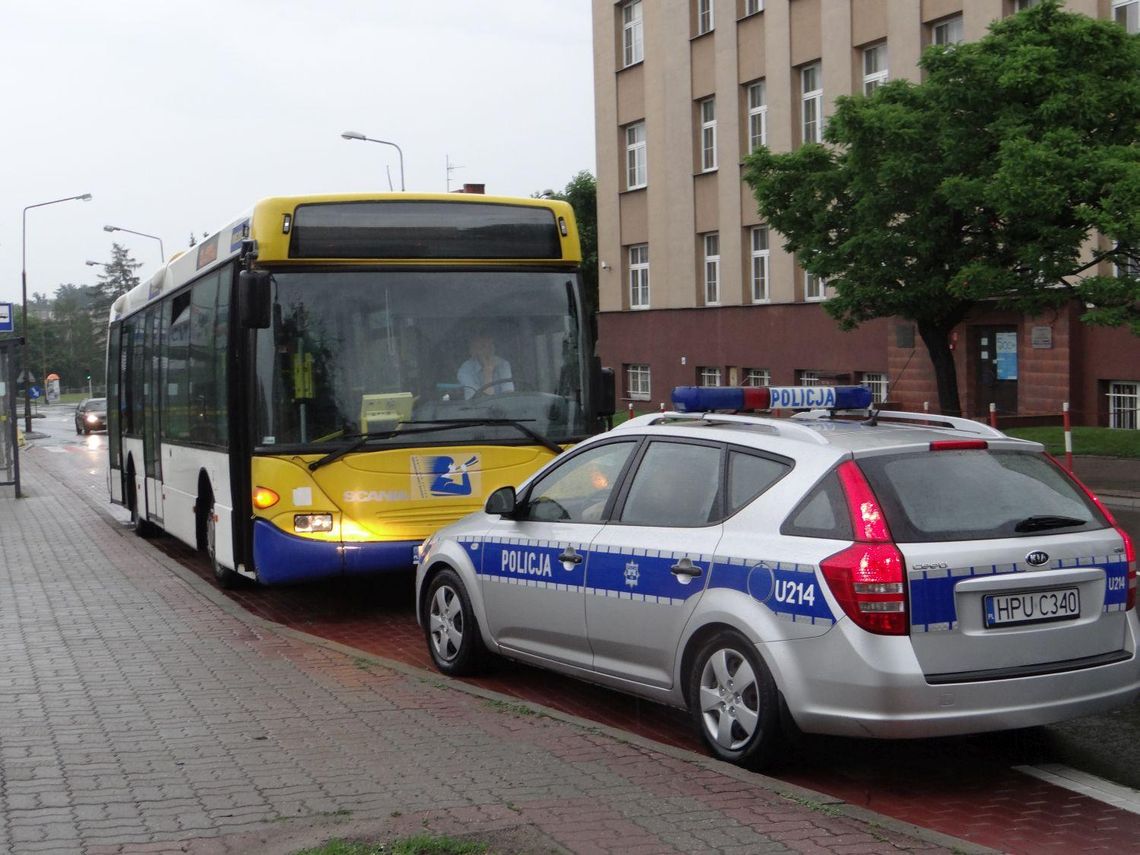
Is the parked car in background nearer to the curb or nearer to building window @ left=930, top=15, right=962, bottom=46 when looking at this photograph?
building window @ left=930, top=15, right=962, bottom=46

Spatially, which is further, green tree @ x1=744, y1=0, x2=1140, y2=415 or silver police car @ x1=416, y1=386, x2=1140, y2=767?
green tree @ x1=744, y1=0, x2=1140, y2=415

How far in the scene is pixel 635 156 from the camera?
43969 millimetres

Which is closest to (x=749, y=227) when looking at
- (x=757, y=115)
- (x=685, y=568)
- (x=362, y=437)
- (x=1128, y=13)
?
(x=757, y=115)

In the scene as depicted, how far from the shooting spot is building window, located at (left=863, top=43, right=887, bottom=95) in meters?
32.6

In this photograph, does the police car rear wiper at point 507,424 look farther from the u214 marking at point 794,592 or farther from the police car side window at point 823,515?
the u214 marking at point 794,592

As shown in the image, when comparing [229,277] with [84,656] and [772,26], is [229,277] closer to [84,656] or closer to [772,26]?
[84,656]

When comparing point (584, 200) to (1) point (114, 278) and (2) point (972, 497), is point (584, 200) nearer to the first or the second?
(2) point (972, 497)

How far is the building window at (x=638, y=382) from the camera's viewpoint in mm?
44281

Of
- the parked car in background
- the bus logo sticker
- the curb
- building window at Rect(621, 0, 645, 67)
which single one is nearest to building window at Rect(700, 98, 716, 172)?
building window at Rect(621, 0, 645, 67)

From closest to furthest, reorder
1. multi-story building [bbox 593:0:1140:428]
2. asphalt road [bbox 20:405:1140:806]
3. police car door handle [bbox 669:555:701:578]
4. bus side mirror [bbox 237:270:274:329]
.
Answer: asphalt road [bbox 20:405:1140:806], police car door handle [bbox 669:555:701:578], bus side mirror [bbox 237:270:274:329], multi-story building [bbox 593:0:1140:428]

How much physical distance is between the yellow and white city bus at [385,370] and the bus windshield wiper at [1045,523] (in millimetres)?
5133

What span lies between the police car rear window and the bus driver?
496cm

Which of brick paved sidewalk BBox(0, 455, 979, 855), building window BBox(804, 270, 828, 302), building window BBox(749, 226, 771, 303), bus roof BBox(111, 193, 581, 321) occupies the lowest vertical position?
brick paved sidewalk BBox(0, 455, 979, 855)

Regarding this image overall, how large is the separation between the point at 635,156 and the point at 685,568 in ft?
127
